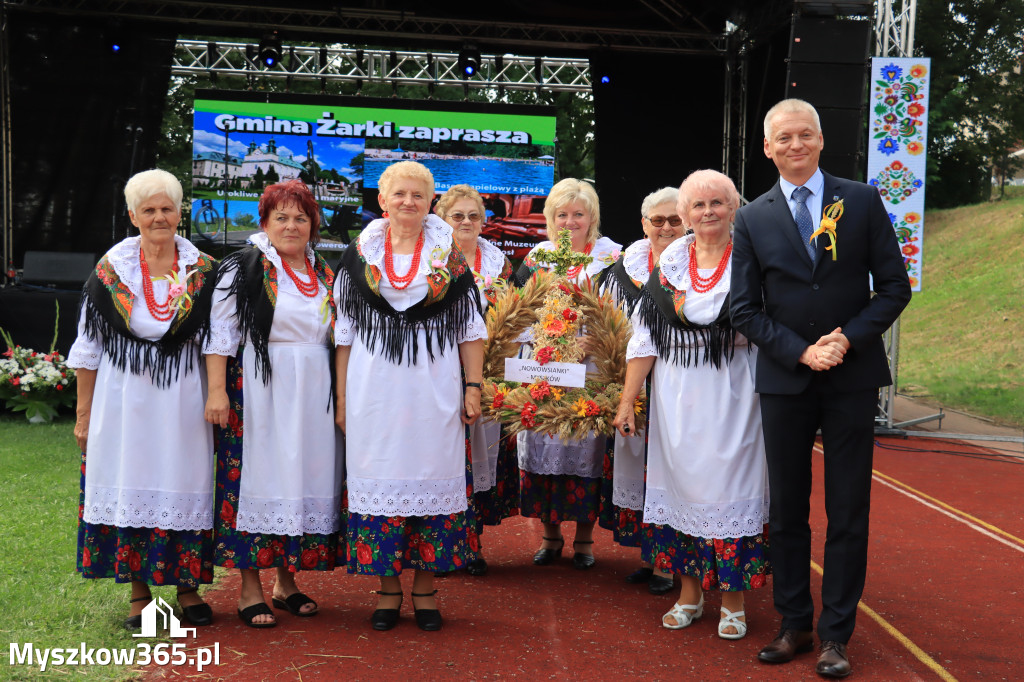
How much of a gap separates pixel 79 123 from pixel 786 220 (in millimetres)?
9392

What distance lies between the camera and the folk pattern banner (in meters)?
7.70

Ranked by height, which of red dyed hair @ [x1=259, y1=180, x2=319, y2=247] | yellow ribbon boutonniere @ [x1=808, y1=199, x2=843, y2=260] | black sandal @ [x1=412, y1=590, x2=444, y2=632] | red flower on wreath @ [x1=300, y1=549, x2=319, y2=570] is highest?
red dyed hair @ [x1=259, y1=180, x2=319, y2=247]

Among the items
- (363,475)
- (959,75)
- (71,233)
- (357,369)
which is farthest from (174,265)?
(959,75)

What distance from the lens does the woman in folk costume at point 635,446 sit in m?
4.10

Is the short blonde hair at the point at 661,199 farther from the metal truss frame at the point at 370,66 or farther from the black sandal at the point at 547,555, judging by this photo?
the metal truss frame at the point at 370,66

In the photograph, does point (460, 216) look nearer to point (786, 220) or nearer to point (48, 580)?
point (786, 220)

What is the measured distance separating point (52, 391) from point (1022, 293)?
17.2 meters

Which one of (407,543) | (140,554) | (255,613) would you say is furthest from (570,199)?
(140,554)

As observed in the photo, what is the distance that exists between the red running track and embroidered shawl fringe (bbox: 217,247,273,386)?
105cm

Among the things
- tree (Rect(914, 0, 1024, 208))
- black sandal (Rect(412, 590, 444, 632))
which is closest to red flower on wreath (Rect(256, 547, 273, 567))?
black sandal (Rect(412, 590, 444, 632))

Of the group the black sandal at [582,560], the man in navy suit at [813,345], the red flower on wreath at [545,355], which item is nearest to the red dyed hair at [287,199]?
the red flower on wreath at [545,355]

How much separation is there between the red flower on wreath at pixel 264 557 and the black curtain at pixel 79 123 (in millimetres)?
7988

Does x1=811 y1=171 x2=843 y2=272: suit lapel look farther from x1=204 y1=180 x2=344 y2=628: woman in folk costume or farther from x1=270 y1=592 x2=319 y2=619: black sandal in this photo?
x1=270 y1=592 x2=319 y2=619: black sandal

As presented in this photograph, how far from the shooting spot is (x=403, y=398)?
3.51 meters
